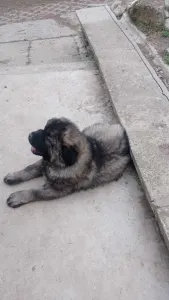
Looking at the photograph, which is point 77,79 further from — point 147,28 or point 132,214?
point 132,214

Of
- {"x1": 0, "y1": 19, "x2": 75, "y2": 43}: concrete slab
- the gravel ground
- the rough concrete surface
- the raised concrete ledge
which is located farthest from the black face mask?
the gravel ground

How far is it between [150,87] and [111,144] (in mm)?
1312

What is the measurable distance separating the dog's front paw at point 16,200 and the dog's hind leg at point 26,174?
0.25 m

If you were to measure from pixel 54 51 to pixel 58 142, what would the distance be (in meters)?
4.58

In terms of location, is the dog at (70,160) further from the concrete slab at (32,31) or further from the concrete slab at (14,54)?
the concrete slab at (32,31)

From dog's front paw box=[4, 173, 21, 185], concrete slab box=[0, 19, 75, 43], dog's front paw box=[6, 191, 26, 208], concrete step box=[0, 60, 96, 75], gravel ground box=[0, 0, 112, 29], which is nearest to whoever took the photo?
dog's front paw box=[6, 191, 26, 208]

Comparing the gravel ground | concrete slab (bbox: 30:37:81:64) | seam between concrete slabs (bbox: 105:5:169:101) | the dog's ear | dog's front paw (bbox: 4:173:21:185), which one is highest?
the dog's ear

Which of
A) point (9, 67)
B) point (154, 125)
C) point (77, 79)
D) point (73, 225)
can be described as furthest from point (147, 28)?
point (73, 225)

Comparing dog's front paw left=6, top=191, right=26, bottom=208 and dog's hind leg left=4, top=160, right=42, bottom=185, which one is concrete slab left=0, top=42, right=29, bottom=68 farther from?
dog's front paw left=6, top=191, right=26, bottom=208

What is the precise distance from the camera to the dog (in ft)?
9.62

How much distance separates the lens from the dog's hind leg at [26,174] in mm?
3391

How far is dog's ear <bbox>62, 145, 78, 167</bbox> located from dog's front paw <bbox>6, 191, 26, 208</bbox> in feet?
1.69

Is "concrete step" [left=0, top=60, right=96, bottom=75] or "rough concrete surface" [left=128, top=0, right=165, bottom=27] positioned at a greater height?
"rough concrete surface" [left=128, top=0, right=165, bottom=27]

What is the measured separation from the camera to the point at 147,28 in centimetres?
639
